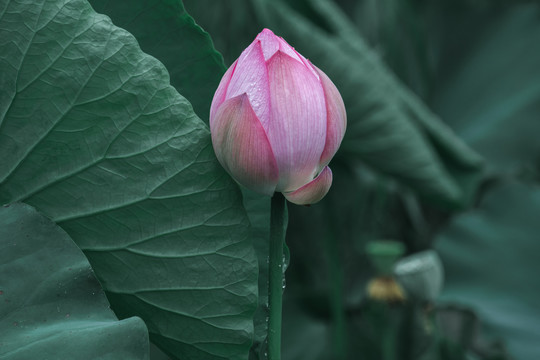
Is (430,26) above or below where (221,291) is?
above

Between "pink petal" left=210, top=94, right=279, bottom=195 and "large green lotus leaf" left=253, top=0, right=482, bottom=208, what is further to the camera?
"large green lotus leaf" left=253, top=0, right=482, bottom=208

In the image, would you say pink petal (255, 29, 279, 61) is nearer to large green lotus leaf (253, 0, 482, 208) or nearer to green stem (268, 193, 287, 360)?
green stem (268, 193, 287, 360)

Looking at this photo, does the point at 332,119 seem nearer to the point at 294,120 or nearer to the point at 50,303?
the point at 294,120

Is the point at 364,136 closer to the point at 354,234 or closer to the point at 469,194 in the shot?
the point at 469,194

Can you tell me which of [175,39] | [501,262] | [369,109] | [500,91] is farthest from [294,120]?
[500,91]

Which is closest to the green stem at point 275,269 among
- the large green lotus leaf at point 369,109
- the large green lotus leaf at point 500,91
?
the large green lotus leaf at point 369,109

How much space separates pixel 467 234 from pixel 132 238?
147cm

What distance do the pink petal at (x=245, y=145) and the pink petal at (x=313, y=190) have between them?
1cm

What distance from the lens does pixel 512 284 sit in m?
1.57

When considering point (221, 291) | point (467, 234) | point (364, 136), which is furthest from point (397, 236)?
point (221, 291)

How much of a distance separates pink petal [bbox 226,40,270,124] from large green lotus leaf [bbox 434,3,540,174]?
5.87 ft

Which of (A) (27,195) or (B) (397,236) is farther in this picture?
(B) (397,236)

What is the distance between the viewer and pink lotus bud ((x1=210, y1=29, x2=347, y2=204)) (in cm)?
30

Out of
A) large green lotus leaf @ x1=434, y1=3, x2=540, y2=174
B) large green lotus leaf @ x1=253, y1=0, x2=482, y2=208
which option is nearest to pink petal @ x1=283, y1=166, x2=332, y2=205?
large green lotus leaf @ x1=253, y1=0, x2=482, y2=208
